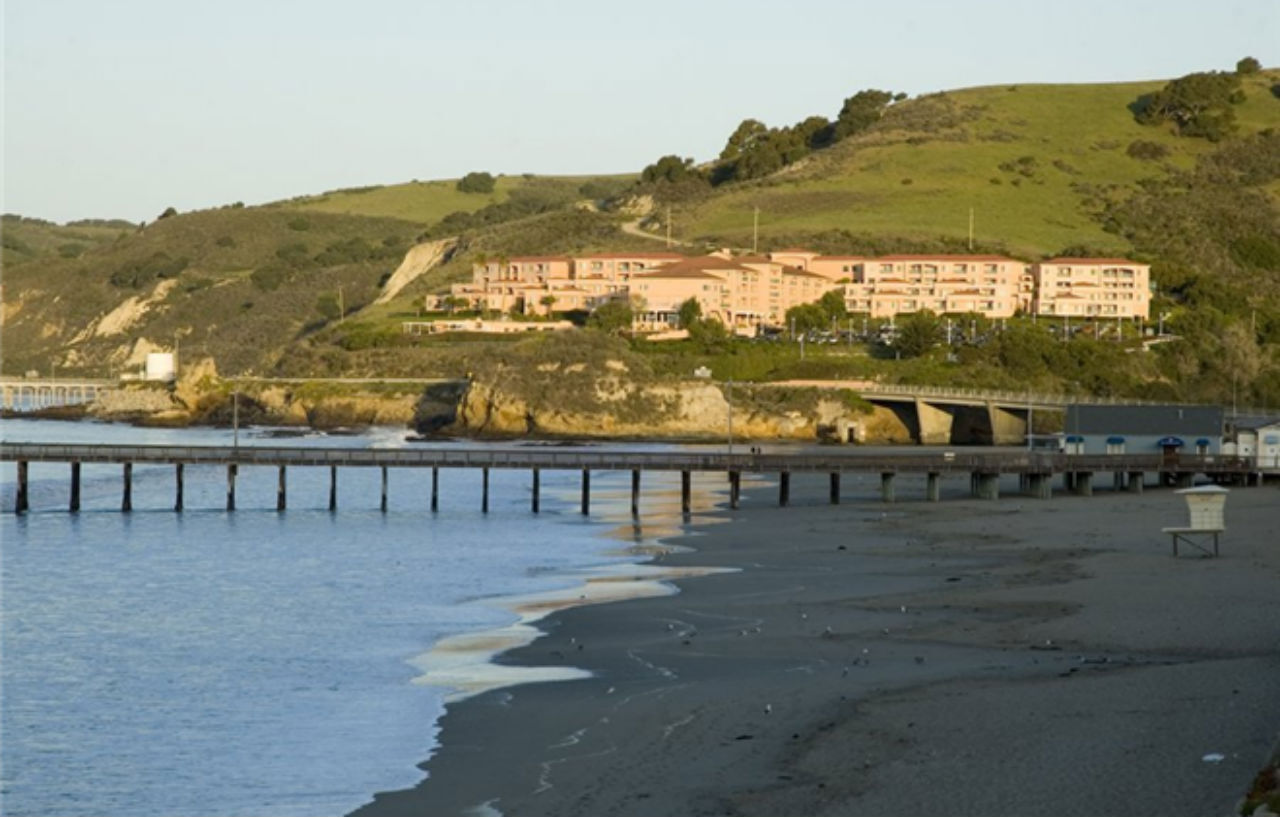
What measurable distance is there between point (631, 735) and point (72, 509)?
43.7 m

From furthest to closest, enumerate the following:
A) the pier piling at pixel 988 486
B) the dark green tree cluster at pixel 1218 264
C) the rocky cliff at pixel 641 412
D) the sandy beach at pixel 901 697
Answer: the dark green tree cluster at pixel 1218 264
the rocky cliff at pixel 641 412
the pier piling at pixel 988 486
the sandy beach at pixel 901 697

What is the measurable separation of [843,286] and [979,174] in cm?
3344

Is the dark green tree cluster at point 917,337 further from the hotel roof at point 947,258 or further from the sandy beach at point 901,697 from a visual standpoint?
the sandy beach at point 901,697

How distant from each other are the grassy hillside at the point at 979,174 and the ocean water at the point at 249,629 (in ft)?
304

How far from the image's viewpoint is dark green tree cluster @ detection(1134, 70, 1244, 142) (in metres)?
184

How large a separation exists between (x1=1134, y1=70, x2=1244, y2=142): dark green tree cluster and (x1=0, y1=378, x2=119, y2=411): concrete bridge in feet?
330

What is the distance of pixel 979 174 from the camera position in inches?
6722

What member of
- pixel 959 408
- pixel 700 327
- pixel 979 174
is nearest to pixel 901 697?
pixel 959 408

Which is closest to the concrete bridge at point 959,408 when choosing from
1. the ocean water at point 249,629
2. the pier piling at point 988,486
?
the pier piling at point 988,486

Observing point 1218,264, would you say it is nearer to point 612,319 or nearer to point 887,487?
point 612,319

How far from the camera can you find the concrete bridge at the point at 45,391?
534 ft

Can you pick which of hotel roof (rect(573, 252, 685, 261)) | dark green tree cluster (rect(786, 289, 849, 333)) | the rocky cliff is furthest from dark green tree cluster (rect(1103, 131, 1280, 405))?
hotel roof (rect(573, 252, 685, 261))

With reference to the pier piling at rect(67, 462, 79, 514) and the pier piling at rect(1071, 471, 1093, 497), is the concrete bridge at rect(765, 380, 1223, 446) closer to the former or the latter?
the pier piling at rect(1071, 471, 1093, 497)

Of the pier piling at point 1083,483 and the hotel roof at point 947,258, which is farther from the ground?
the hotel roof at point 947,258
